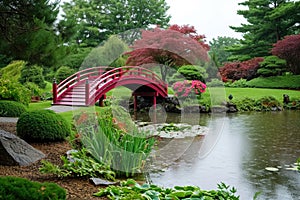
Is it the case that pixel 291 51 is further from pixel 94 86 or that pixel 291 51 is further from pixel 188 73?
pixel 94 86

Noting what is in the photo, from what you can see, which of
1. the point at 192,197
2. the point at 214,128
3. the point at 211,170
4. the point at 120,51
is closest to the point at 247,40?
the point at 120,51

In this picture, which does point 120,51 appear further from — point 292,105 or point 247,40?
point 247,40

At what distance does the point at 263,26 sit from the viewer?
22750 millimetres

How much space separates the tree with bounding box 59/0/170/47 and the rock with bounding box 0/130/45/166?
16671mm

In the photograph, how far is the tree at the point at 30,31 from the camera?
4.97 meters

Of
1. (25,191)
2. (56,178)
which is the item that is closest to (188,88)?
(56,178)

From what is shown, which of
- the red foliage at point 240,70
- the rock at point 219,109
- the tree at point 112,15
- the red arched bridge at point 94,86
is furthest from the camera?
the tree at point 112,15

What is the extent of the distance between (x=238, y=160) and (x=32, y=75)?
12.6 metres

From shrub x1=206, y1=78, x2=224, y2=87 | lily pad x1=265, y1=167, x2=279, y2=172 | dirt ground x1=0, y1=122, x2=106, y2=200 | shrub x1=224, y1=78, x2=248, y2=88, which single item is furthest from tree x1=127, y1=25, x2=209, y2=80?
dirt ground x1=0, y1=122, x2=106, y2=200

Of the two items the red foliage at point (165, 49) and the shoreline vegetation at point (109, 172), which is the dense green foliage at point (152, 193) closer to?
the shoreline vegetation at point (109, 172)

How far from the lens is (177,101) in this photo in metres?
14.3

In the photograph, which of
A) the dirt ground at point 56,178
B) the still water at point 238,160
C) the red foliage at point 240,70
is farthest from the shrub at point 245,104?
the dirt ground at point 56,178

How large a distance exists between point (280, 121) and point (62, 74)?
10140mm

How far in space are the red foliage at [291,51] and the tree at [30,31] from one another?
54.2 ft
